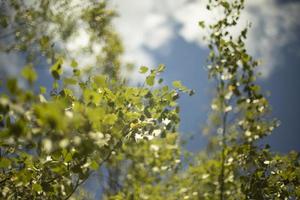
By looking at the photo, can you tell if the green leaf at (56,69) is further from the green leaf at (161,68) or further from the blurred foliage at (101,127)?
the green leaf at (161,68)

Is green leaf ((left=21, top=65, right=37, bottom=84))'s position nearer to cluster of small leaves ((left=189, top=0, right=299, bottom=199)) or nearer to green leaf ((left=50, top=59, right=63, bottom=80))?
green leaf ((left=50, top=59, right=63, bottom=80))

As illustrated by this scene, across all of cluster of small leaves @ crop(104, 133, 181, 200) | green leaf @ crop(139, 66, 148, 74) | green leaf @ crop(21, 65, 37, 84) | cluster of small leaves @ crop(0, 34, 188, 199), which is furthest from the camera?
cluster of small leaves @ crop(104, 133, 181, 200)

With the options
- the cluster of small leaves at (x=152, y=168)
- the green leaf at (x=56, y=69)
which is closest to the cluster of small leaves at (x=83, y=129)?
the green leaf at (x=56, y=69)

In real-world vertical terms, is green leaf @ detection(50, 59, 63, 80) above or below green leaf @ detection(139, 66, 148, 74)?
below

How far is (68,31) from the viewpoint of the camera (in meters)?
5.84

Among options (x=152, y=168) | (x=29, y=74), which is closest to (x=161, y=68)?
(x=29, y=74)

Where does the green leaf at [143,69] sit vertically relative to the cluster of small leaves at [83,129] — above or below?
above

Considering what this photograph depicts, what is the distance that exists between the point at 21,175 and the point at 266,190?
226 cm

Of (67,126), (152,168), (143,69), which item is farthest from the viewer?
(152,168)

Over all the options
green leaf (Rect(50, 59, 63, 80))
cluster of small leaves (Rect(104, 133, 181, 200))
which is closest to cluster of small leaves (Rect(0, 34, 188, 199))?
green leaf (Rect(50, 59, 63, 80))

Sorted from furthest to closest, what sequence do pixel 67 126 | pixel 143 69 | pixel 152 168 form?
pixel 152 168, pixel 143 69, pixel 67 126

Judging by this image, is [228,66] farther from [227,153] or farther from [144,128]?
[144,128]

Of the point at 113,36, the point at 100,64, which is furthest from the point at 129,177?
the point at 113,36

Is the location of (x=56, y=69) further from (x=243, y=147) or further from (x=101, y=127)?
(x=243, y=147)
